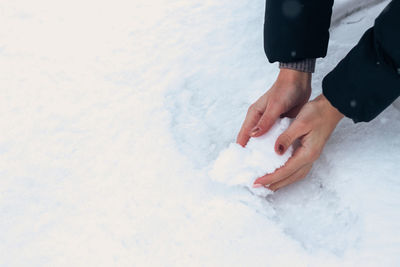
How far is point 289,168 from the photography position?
93 cm

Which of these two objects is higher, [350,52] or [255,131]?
[350,52]

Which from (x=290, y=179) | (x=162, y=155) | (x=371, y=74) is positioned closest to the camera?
(x=371, y=74)

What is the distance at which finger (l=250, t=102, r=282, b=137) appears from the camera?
3.21 feet

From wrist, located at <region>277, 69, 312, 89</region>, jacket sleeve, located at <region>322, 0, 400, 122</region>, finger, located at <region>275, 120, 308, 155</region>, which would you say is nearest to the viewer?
jacket sleeve, located at <region>322, 0, 400, 122</region>

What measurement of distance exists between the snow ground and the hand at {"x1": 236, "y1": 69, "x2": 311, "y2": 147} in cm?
12

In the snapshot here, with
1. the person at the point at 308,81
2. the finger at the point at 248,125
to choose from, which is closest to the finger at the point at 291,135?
the person at the point at 308,81

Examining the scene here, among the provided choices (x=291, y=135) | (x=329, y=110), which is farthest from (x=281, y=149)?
(x=329, y=110)

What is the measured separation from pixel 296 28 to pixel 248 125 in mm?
265

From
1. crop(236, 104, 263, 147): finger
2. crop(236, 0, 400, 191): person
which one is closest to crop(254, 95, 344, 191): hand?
crop(236, 0, 400, 191): person

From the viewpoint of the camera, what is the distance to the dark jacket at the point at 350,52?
830mm

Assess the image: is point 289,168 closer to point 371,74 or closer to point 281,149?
point 281,149

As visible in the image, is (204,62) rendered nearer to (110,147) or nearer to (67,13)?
(110,147)

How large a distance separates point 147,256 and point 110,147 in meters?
0.35

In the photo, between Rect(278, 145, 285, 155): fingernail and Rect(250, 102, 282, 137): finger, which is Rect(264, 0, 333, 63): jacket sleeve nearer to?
Rect(250, 102, 282, 137): finger
